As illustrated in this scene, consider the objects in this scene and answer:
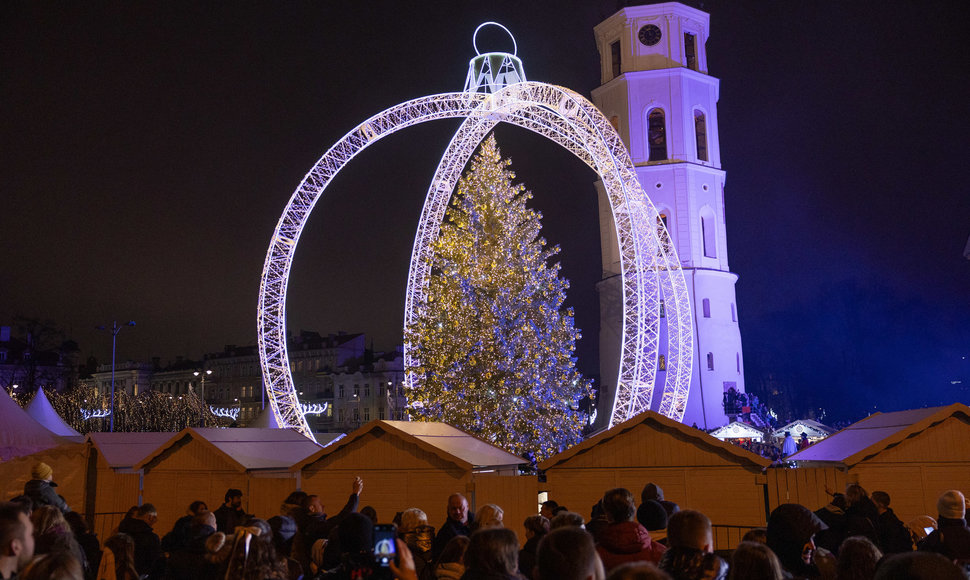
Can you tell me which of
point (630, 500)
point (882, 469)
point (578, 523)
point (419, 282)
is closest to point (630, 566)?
point (630, 500)

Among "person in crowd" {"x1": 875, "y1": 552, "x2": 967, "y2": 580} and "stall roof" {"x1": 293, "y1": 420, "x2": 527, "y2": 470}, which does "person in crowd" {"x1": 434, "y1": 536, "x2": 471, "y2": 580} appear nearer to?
Result: "person in crowd" {"x1": 875, "y1": 552, "x2": 967, "y2": 580}

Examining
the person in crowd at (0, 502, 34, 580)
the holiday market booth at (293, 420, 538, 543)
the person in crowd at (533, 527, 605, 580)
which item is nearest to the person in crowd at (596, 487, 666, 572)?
the person in crowd at (533, 527, 605, 580)

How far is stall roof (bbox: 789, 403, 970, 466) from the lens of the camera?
52.9 ft

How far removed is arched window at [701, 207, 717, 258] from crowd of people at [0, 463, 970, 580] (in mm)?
45113

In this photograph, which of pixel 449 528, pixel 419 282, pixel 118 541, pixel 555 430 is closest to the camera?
pixel 118 541

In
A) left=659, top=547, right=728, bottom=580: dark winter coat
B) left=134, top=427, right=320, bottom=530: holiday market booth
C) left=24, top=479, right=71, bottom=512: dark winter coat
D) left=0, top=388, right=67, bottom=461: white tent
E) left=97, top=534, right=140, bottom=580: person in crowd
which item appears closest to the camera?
left=659, top=547, right=728, bottom=580: dark winter coat

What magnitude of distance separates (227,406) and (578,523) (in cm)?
11535

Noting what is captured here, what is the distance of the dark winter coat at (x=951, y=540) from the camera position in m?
7.68

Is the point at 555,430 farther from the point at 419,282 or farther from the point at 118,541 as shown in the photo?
the point at 118,541

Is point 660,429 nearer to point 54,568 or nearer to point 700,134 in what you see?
point 54,568

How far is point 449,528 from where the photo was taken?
898cm

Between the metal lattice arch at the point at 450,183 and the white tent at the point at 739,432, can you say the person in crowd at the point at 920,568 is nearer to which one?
the metal lattice arch at the point at 450,183

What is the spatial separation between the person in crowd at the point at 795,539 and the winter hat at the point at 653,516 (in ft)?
6.75

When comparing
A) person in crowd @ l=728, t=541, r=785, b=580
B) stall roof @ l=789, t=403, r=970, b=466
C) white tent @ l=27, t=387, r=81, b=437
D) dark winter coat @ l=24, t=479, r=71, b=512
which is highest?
white tent @ l=27, t=387, r=81, b=437
